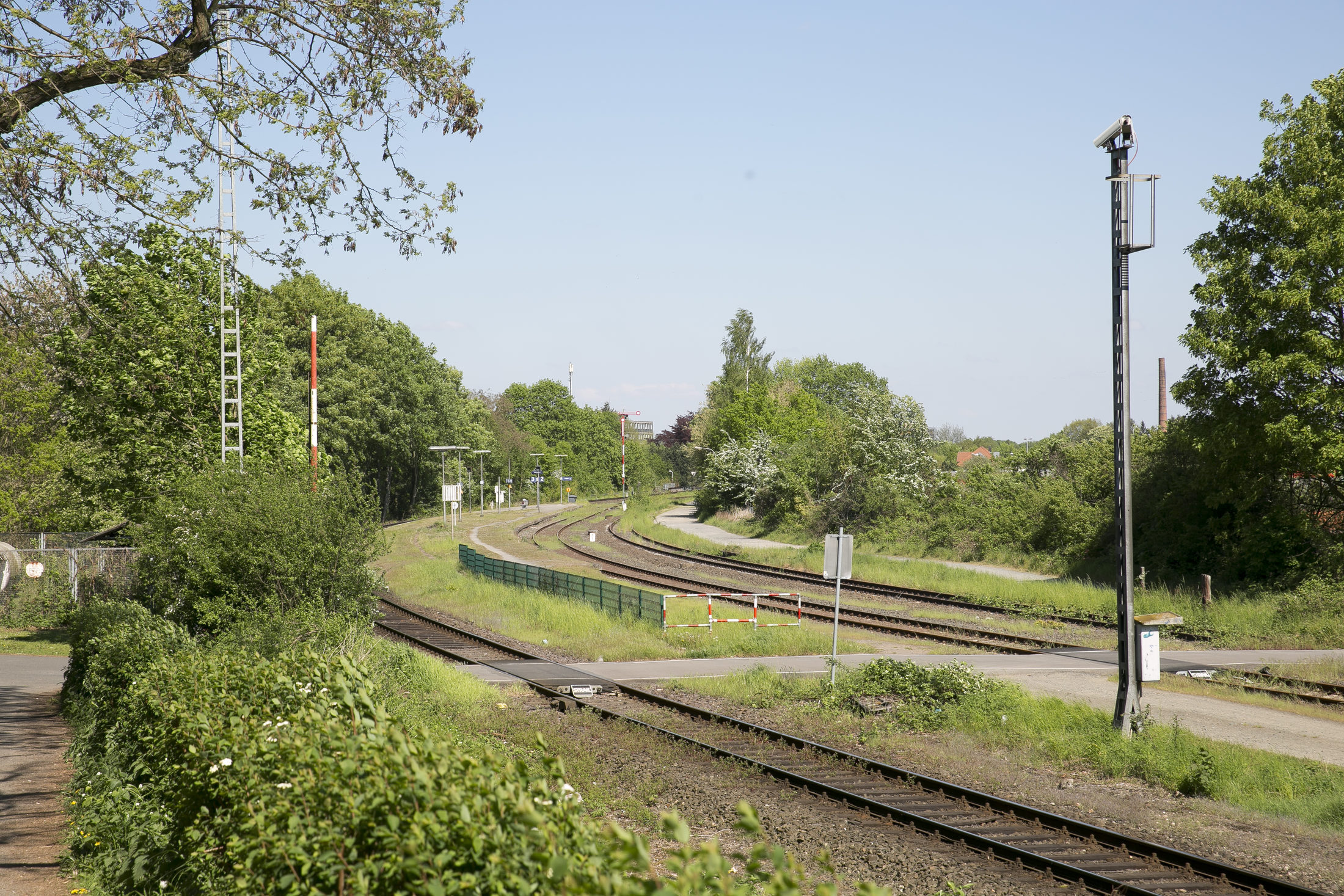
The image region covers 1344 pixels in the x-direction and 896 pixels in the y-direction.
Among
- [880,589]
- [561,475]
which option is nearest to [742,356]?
[561,475]

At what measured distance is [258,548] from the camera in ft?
47.4

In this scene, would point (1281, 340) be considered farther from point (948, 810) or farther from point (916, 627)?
point (948, 810)

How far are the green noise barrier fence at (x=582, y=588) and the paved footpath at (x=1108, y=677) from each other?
409cm

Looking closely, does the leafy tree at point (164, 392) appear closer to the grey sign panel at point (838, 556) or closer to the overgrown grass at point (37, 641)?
the overgrown grass at point (37, 641)

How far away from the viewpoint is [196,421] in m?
Result: 22.7

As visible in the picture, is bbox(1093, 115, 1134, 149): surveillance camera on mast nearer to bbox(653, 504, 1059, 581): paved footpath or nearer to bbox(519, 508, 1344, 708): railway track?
bbox(519, 508, 1344, 708): railway track

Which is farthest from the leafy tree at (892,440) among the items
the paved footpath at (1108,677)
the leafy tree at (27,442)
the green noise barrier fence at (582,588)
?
the leafy tree at (27,442)

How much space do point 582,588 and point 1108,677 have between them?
13.8 metres

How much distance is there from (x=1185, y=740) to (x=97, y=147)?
42.7ft

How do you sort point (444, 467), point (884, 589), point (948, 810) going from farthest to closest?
1. point (444, 467)
2. point (884, 589)
3. point (948, 810)

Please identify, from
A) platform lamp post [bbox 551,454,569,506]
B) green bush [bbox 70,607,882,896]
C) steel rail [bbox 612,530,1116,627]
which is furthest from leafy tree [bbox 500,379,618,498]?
green bush [bbox 70,607,882,896]

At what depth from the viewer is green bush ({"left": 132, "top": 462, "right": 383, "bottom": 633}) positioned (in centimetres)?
1433

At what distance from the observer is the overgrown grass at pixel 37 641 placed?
2157 centimetres

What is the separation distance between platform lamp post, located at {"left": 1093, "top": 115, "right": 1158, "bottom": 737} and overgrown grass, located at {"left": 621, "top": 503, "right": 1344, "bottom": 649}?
995cm
